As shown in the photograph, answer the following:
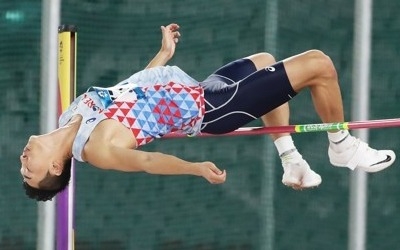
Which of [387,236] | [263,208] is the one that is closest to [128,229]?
[263,208]

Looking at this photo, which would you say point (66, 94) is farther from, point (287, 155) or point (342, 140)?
point (342, 140)

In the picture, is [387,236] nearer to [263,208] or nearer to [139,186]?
[263,208]

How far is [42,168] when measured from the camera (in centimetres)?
684

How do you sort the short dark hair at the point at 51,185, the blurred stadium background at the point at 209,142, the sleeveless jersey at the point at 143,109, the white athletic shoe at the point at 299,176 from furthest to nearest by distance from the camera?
the blurred stadium background at the point at 209,142, the white athletic shoe at the point at 299,176, the short dark hair at the point at 51,185, the sleeveless jersey at the point at 143,109

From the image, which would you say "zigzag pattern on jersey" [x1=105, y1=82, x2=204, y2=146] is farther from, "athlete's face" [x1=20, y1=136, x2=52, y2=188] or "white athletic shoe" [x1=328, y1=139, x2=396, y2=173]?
"white athletic shoe" [x1=328, y1=139, x2=396, y2=173]

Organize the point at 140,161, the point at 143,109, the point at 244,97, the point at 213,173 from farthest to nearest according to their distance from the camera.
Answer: the point at 244,97 → the point at 143,109 → the point at 140,161 → the point at 213,173

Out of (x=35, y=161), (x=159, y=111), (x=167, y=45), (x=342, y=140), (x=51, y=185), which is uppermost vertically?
(x=167, y=45)

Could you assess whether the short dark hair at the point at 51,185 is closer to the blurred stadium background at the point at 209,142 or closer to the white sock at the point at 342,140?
the white sock at the point at 342,140

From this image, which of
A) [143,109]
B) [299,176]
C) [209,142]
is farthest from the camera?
[209,142]

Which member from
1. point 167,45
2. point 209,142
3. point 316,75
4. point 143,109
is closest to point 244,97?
point 316,75

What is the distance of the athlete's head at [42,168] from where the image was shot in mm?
6809

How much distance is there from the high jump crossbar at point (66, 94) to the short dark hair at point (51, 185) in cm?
33

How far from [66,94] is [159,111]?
2.38ft

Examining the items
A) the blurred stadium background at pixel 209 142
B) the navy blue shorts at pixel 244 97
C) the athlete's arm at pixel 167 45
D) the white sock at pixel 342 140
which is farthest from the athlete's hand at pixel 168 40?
the blurred stadium background at pixel 209 142
